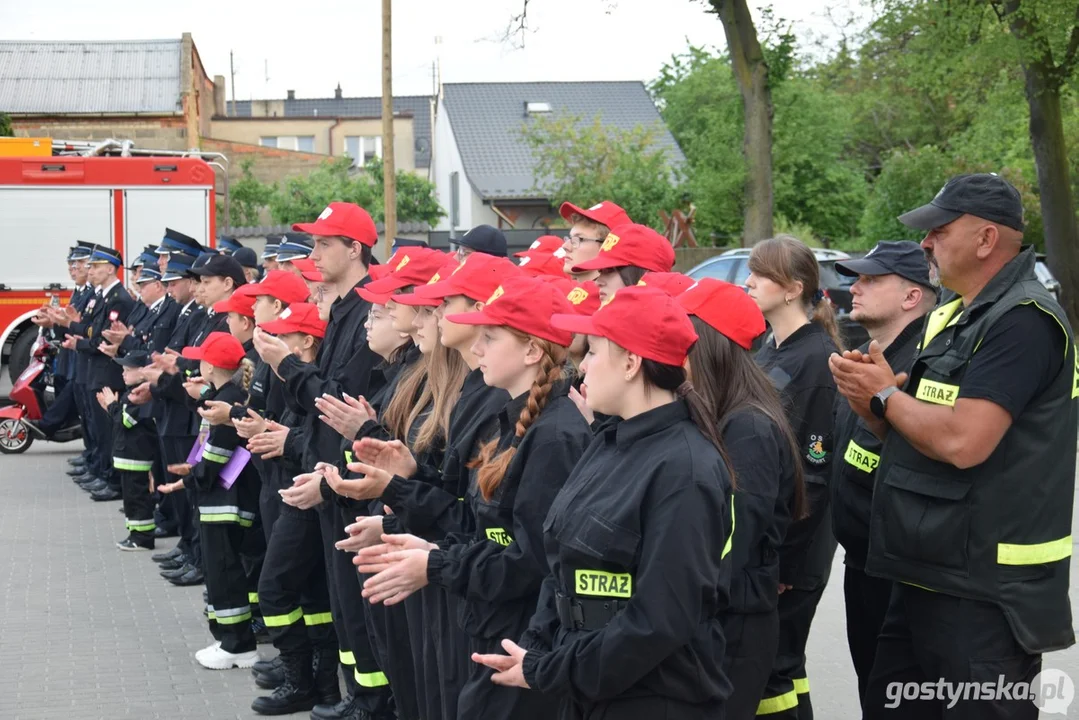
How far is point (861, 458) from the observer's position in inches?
181

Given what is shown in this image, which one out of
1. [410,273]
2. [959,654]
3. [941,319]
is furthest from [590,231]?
[959,654]

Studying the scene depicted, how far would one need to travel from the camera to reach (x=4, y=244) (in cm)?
1848

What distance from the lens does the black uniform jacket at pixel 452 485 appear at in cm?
455

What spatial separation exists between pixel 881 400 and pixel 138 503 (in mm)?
8174

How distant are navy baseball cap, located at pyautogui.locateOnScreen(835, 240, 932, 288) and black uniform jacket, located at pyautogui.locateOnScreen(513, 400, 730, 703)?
2.01 m

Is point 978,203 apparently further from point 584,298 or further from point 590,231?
point 590,231

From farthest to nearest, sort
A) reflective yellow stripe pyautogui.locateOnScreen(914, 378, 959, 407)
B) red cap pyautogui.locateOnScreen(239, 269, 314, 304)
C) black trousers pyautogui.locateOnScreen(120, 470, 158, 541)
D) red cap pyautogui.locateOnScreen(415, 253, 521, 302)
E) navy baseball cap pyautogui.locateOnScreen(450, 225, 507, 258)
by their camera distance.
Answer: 1. black trousers pyautogui.locateOnScreen(120, 470, 158, 541)
2. red cap pyautogui.locateOnScreen(239, 269, 314, 304)
3. navy baseball cap pyautogui.locateOnScreen(450, 225, 507, 258)
4. red cap pyautogui.locateOnScreen(415, 253, 521, 302)
5. reflective yellow stripe pyautogui.locateOnScreen(914, 378, 959, 407)

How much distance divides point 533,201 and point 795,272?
152 feet

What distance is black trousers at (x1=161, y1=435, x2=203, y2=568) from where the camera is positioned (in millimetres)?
9609

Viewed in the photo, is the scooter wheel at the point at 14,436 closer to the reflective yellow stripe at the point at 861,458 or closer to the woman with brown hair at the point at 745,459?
the reflective yellow stripe at the point at 861,458

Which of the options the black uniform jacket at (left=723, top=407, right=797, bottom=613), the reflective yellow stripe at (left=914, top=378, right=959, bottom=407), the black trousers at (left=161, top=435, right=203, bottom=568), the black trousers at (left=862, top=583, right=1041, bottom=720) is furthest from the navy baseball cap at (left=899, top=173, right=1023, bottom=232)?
the black trousers at (left=161, top=435, right=203, bottom=568)

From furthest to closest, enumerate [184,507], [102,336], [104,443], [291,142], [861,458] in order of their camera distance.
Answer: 1. [291,142]
2. [104,443]
3. [102,336]
4. [184,507]
5. [861,458]

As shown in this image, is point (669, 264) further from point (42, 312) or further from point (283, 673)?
point (42, 312)

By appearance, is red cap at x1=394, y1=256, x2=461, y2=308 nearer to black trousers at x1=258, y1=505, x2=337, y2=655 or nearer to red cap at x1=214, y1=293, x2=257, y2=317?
black trousers at x1=258, y1=505, x2=337, y2=655
